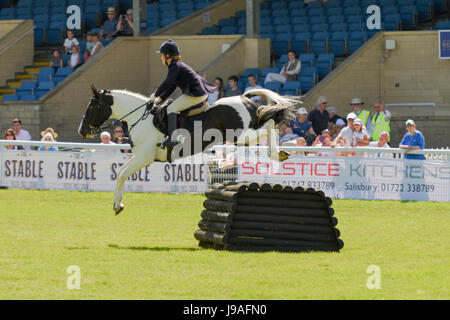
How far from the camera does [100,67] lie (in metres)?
26.8

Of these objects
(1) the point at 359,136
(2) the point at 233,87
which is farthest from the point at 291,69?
(1) the point at 359,136

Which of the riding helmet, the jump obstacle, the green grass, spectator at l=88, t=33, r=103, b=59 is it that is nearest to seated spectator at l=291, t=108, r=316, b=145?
the green grass

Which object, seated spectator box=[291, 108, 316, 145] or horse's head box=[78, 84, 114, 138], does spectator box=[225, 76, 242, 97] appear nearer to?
seated spectator box=[291, 108, 316, 145]

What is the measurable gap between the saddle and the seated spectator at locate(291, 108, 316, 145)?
7833 mm

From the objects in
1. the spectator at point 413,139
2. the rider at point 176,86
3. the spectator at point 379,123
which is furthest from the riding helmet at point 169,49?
the spectator at point 379,123

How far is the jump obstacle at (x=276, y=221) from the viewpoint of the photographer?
38.0ft

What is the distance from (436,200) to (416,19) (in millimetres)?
9634

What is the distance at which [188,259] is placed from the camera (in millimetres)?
10906

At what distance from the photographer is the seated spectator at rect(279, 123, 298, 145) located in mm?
21031

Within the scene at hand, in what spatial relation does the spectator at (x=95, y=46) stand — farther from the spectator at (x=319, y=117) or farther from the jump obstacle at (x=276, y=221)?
the jump obstacle at (x=276, y=221)

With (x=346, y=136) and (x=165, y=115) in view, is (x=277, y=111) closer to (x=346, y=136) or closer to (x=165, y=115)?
(x=165, y=115)
